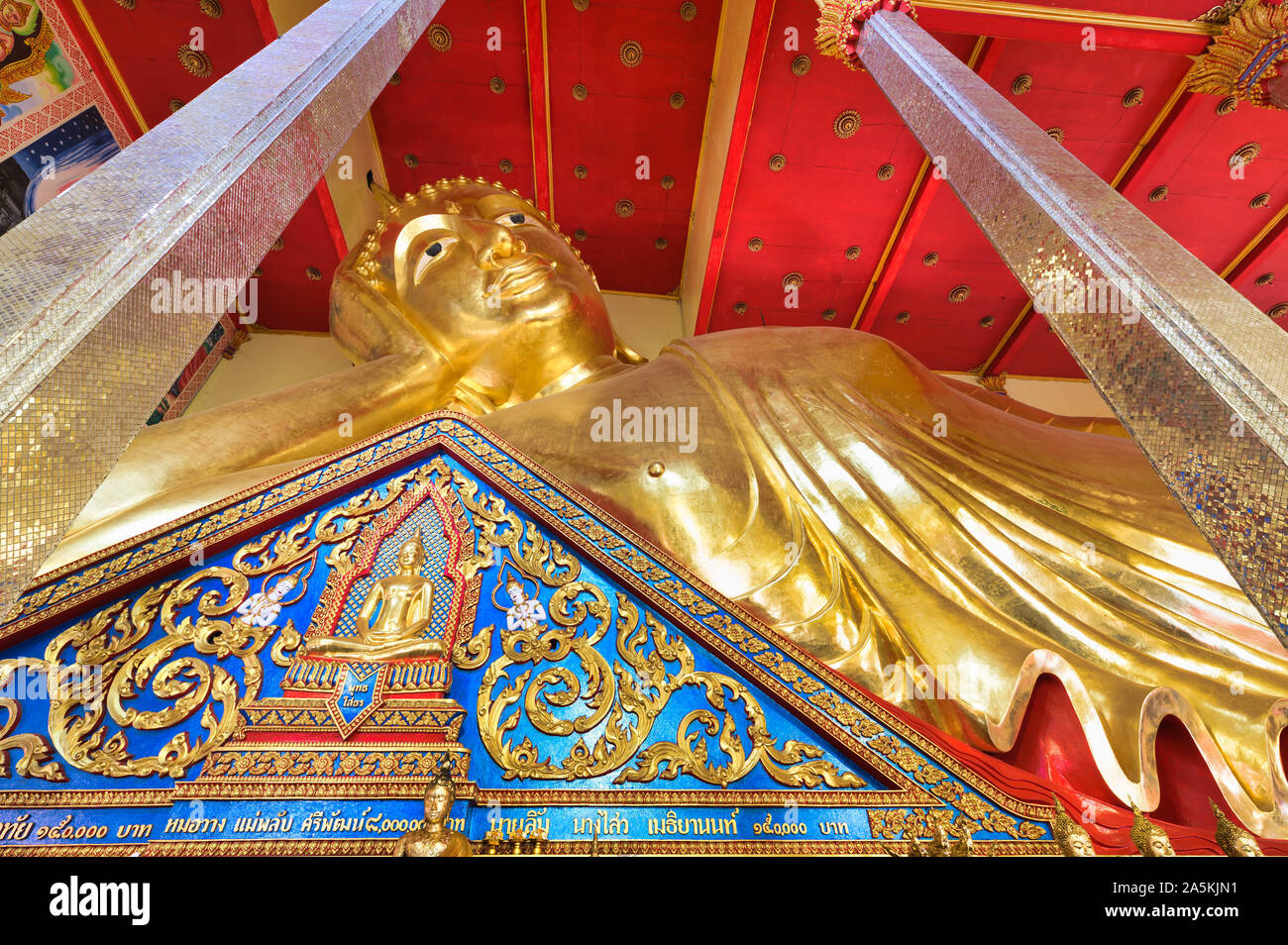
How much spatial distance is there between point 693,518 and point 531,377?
52.8 inches

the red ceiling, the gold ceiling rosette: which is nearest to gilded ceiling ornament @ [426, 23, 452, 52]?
the red ceiling

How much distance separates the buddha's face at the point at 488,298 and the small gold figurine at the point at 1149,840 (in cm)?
257

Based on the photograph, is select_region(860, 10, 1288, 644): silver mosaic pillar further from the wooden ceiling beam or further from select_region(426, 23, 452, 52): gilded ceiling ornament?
select_region(426, 23, 452, 52): gilded ceiling ornament

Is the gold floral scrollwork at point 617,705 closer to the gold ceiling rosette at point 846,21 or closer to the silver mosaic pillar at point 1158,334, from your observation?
the silver mosaic pillar at point 1158,334

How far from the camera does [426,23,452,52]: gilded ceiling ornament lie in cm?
399

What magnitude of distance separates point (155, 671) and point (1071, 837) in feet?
4.69

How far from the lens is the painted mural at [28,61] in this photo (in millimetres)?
3070

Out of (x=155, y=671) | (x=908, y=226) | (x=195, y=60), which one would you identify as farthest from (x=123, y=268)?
(x=908, y=226)

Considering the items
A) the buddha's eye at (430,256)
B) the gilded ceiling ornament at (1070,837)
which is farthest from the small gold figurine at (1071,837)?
the buddha's eye at (430,256)

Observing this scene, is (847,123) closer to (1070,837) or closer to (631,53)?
(631,53)

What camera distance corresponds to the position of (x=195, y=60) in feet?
11.6
